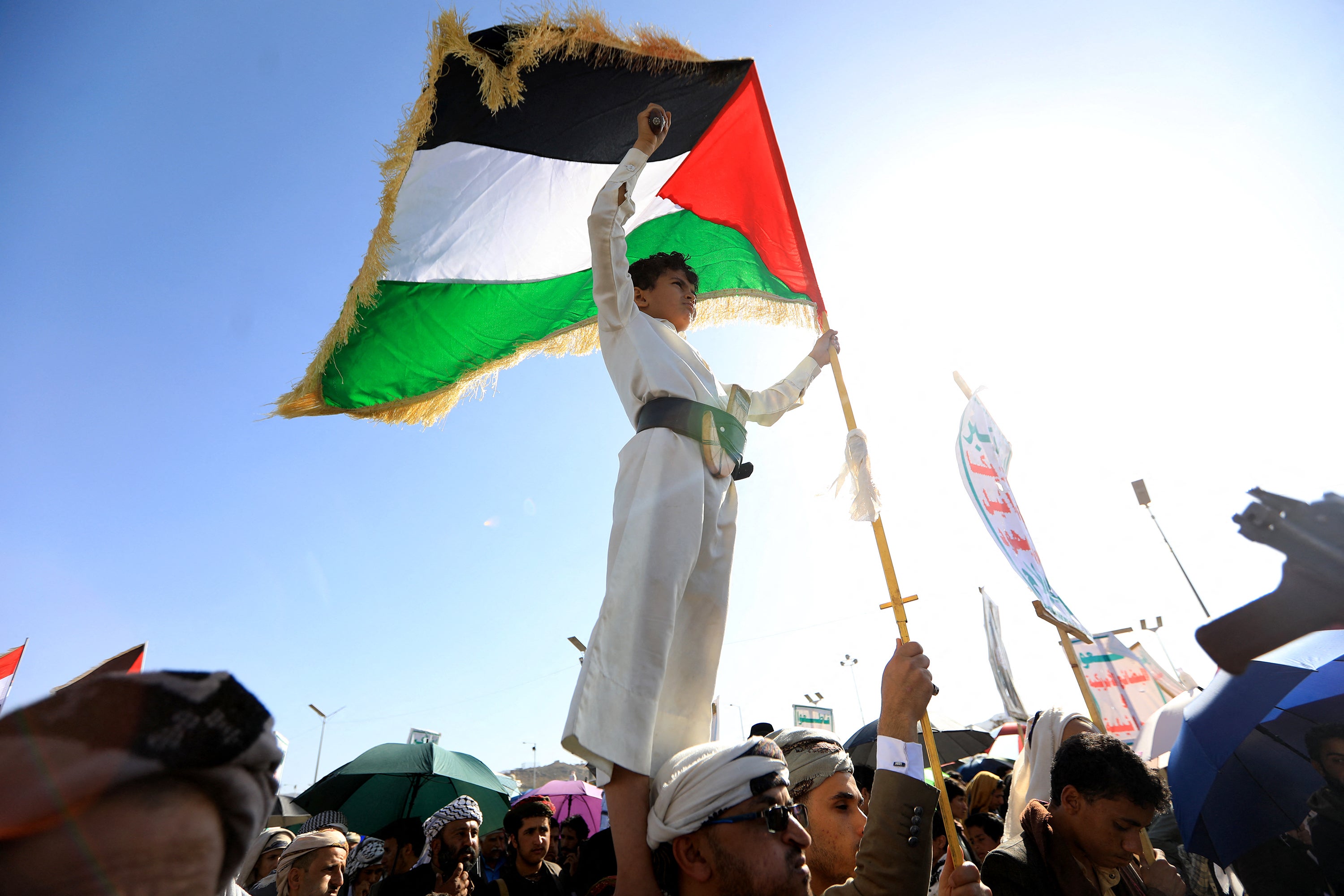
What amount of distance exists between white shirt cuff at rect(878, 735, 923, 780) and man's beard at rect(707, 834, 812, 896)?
0.33 metres

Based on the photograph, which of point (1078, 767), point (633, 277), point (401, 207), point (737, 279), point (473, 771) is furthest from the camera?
point (473, 771)

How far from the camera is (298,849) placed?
3.41 m

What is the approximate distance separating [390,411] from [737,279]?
2.20 metres

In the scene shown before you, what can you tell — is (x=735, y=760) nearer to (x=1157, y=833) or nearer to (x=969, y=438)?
(x=1157, y=833)

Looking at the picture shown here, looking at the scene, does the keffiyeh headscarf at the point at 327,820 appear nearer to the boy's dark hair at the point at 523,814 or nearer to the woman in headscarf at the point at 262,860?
the woman in headscarf at the point at 262,860

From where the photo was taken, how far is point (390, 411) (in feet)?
13.6

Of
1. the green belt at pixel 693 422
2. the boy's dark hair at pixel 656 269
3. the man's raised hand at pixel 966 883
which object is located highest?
the boy's dark hair at pixel 656 269

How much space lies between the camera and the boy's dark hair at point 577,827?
19.1 ft

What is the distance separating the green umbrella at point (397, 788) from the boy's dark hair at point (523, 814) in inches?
96.4

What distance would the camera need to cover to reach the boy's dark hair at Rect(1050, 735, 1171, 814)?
2.68 metres

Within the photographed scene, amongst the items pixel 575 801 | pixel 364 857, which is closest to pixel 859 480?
pixel 364 857

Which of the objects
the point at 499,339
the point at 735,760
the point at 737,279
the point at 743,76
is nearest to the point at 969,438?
the point at 737,279

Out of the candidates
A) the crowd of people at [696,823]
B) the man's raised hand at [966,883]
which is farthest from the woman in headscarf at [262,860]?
the man's raised hand at [966,883]

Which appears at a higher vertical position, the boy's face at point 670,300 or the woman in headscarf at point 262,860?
the boy's face at point 670,300
